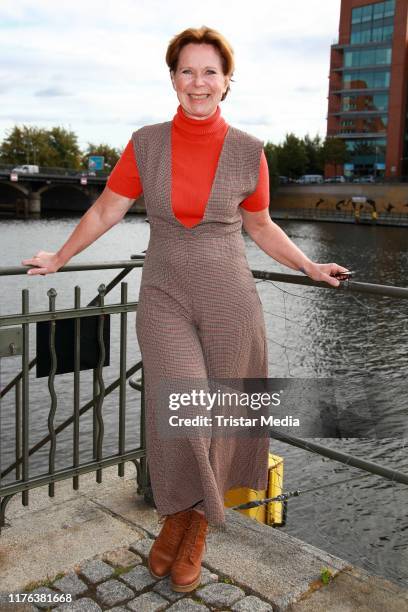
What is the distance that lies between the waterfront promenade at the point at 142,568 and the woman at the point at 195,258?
171 mm

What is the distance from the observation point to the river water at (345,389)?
6.95m

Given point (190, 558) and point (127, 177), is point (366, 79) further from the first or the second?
point (190, 558)

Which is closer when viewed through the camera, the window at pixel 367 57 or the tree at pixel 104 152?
the window at pixel 367 57

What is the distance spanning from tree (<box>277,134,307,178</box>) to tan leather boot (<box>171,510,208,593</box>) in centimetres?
8006

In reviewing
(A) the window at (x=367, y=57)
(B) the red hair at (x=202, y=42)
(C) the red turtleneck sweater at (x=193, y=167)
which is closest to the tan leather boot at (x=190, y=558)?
(C) the red turtleneck sweater at (x=193, y=167)

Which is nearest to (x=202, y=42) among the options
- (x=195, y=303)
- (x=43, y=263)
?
(x=195, y=303)

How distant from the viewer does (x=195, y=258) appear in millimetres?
2520

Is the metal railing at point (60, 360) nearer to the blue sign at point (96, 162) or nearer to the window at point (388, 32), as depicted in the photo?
the window at point (388, 32)

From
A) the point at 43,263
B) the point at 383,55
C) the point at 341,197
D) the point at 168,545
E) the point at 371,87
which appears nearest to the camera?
the point at 168,545

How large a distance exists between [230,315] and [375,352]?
12.8 meters

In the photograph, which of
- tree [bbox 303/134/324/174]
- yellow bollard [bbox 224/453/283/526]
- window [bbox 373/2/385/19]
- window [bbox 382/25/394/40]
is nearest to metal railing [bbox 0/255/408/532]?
yellow bollard [bbox 224/453/283/526]

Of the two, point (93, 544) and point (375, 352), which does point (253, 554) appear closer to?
point (93, 544)

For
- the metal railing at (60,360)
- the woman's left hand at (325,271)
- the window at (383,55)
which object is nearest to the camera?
the woman's left hand at (325,271)

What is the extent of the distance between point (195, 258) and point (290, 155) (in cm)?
8036
